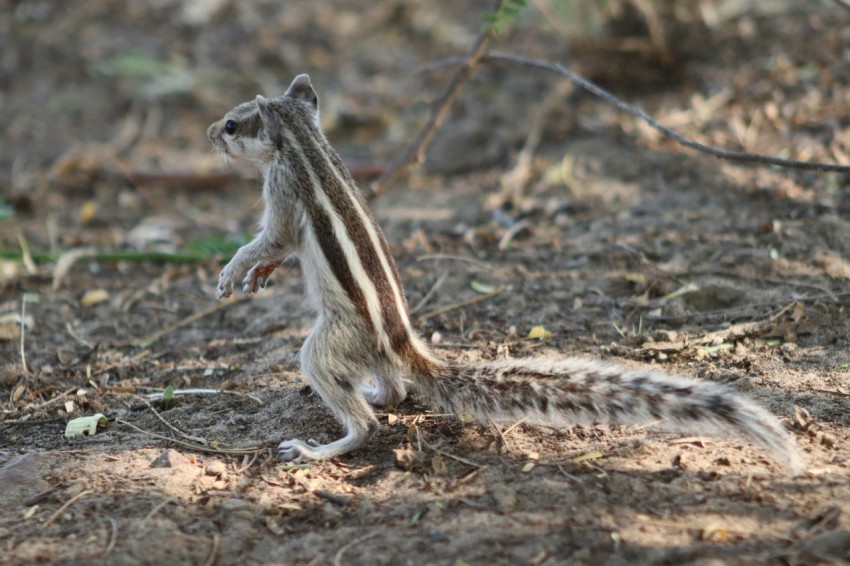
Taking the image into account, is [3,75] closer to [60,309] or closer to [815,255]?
[60,309]

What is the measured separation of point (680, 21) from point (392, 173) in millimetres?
4070

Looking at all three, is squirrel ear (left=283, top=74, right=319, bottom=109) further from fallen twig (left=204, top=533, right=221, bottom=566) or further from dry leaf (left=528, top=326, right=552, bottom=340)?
fallen twig (left=204, top=533, right=221, bottom=566)

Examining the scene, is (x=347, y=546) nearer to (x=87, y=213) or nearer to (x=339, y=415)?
(x=339, y=415)

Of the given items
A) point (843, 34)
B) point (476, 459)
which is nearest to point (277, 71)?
point (843, 34)

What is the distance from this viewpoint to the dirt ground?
11.0 feet

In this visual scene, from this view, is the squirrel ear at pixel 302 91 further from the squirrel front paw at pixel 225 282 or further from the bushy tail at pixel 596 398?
the bushy tail at pixel 596 398

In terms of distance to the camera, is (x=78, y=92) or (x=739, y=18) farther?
(x=78, y=92)

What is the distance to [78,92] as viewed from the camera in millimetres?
10594

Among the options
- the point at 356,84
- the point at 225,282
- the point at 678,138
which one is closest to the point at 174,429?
the point at 225,282

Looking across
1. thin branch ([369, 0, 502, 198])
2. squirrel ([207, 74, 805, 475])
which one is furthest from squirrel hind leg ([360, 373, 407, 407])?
thin branch ([369, 0, 502, 198])

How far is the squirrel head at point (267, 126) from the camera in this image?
14.9 ft

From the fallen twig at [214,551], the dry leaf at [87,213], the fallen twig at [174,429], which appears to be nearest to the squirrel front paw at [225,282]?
the fallen twig at [174,429]

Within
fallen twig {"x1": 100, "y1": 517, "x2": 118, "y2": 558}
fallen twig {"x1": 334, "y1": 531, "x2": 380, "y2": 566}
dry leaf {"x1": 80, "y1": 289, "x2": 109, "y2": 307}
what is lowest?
fallen twig {"x1": 334, "y1": 531, "x2": 380, "y2": 566}

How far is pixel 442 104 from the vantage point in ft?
20.1
